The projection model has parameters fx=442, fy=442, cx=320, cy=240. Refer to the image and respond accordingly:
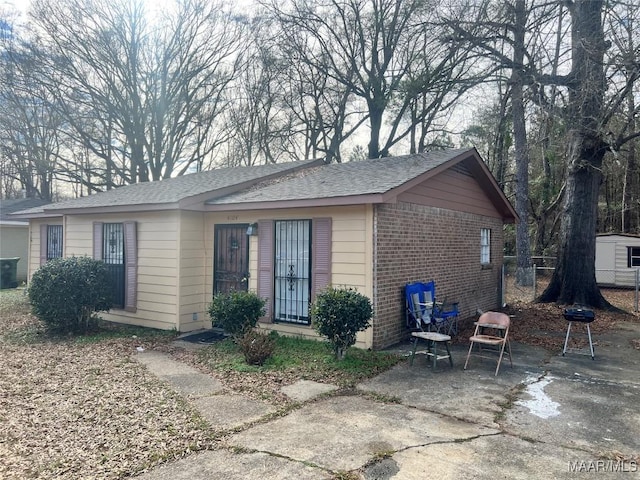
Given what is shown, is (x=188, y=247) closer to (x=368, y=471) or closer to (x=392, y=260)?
(x=392, y=260)

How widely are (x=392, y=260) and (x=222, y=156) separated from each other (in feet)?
68.8

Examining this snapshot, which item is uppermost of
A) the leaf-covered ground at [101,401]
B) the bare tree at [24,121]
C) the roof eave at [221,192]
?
the bare tree at [24,121]

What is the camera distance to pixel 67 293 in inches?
324

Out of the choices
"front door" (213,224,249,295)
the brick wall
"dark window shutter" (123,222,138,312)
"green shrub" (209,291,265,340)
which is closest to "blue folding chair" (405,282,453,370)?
the brick wall

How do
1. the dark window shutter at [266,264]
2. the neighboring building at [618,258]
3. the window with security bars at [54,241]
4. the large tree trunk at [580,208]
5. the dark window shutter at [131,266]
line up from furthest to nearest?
the neighboring building at [618,258] → the window with security bars at [54,241] → the large tree trunk at [580,208] → the dark window shutter at [131,266] → the dark window shutter at [266,264]

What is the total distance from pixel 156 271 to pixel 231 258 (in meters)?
1.61

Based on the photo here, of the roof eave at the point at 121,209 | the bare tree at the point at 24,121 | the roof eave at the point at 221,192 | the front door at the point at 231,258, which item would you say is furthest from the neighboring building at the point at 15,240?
the front door at the point at 231,258

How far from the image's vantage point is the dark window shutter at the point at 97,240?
33.2 ft

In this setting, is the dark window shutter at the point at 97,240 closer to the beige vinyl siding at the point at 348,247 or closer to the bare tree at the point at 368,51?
the beige vinyl siding at the point at 348,247

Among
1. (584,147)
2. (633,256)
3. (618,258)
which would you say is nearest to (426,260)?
(584,147)

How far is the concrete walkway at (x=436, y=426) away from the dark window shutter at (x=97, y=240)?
15.9 ft

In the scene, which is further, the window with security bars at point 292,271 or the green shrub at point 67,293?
the green shrub at point 67,293

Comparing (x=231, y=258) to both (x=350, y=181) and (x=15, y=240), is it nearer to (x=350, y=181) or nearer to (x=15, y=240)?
(x=350, y=181)

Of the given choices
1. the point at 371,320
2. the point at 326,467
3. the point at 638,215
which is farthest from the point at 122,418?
the point at 638,215
